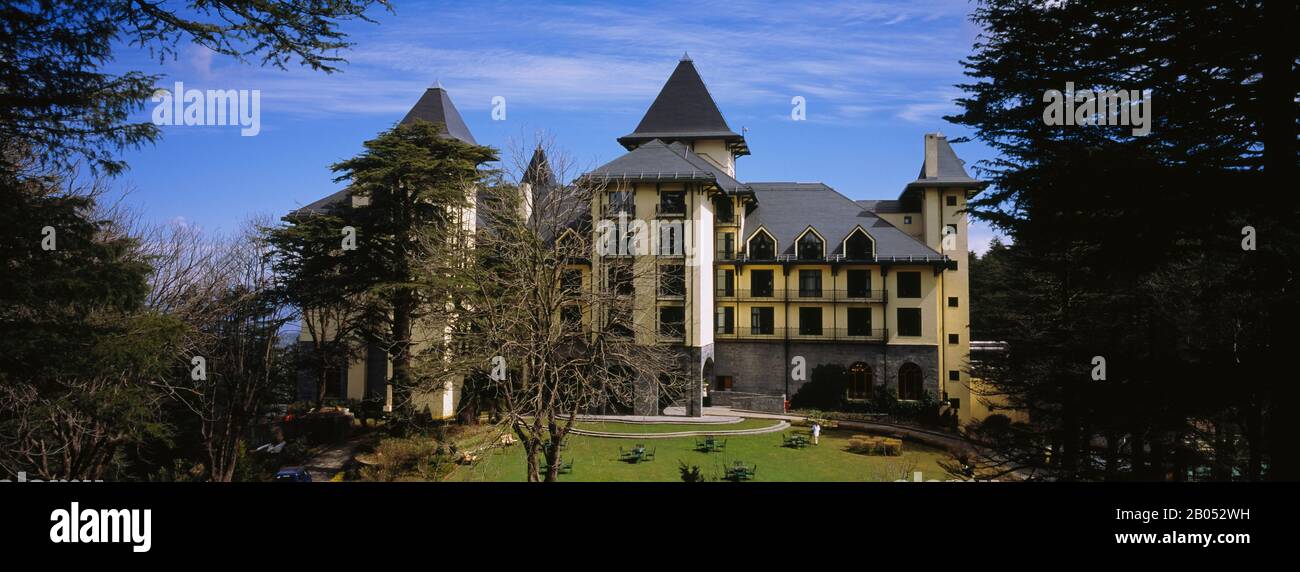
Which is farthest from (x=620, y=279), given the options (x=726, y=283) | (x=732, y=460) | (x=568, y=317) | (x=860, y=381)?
(x=860, y=381)

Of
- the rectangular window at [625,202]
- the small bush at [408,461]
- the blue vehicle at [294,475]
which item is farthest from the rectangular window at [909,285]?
the blue vehicle at [294,475]

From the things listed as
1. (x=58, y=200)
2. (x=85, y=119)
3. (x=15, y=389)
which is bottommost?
(x=15, y=389)

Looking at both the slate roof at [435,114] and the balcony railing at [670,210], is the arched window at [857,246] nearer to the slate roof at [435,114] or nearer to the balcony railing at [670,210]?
the balcony railing at [670,210]

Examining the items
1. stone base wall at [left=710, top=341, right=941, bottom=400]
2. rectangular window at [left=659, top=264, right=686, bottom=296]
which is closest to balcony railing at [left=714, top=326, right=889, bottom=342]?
stone base wall at [left=710, top=341, right=941, bottom=400]

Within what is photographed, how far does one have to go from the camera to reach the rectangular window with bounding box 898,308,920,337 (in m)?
38.6

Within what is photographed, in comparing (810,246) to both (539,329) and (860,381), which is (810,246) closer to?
(860,381)

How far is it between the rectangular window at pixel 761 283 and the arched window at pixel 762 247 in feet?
3.12

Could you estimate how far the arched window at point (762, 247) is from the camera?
132 ft

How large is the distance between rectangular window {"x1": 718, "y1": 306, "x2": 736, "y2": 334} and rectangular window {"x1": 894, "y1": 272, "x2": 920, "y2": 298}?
401 inches

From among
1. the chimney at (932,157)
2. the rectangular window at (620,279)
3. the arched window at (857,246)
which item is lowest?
the rectangular window at (620,279)
